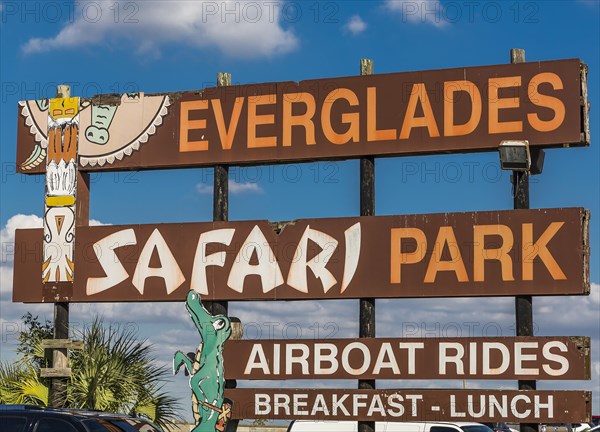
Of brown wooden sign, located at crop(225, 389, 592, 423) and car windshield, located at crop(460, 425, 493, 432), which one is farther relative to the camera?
car windshield, located at crop(460, 425, 493, 432)

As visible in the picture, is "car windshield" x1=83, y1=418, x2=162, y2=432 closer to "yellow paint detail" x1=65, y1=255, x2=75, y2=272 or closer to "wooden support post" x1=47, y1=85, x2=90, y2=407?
"wooden support post" x1=47, y1=85, x2=90, y2=407

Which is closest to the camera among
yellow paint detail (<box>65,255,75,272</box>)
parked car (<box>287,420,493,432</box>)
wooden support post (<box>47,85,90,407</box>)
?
wooden support post (<box>47,85,90,407</box>)

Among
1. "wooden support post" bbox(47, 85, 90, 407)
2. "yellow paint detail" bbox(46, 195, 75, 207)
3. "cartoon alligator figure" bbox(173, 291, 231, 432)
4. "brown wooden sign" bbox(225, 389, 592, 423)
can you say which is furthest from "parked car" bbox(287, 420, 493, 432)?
"yellow paint detail" bbox(46, 195, 75, 207)

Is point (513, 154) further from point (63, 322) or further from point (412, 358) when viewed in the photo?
point (63, 322)

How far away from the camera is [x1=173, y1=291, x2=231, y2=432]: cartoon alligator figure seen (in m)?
19.5

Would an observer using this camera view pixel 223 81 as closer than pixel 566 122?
No

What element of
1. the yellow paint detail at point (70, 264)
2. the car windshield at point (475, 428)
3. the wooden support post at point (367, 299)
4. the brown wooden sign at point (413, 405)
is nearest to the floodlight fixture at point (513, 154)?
the wooden support post at point (367, 299)

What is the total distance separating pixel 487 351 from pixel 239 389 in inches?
187

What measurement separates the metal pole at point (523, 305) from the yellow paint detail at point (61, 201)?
9108 mm

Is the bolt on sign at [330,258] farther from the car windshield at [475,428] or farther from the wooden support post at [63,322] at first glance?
the car windshield at [475,428]

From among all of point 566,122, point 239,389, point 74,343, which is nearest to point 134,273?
point 74,343

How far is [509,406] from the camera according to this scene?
1794 centimetres

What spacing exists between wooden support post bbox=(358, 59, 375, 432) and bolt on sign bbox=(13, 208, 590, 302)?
0.21 m

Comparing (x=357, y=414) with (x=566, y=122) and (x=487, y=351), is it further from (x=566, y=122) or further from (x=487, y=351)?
(x=566, y=122)
